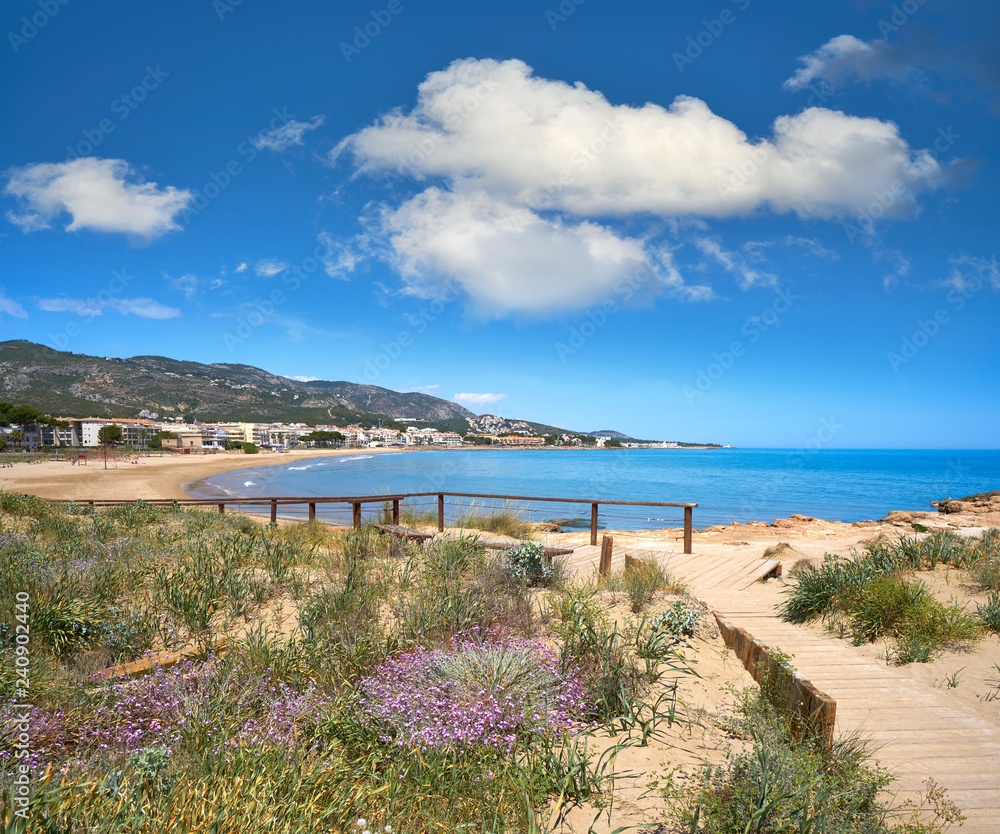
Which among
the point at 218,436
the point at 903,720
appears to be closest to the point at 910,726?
the point at 903,720

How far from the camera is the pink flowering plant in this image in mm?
3072

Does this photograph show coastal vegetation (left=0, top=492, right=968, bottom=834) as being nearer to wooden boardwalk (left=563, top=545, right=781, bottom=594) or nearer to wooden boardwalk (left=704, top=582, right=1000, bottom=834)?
wooden boardwalk (left=704, top=582, right=1000, bottom=834)

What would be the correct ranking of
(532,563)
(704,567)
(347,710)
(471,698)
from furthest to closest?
(704,567), (532,563), (471,698), (347,710)

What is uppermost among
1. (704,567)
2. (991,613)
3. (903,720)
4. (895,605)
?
(895,605)

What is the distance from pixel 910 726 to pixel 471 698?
3182mm

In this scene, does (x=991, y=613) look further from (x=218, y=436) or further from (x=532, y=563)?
(x=218, y=436)

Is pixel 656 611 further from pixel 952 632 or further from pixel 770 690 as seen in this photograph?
pixel 952 632

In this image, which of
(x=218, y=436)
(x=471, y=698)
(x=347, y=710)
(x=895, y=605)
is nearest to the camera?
(x=347, y=710)

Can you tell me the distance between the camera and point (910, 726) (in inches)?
144

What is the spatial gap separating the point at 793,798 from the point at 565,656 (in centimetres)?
183

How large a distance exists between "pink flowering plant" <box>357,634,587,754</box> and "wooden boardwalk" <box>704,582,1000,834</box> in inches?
80.2

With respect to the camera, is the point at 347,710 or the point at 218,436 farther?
the point at 218,436

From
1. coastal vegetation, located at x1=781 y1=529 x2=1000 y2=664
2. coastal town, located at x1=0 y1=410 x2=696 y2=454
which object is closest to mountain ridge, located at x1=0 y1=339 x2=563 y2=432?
coastal town, located at x1=0 y1=410 x2=696 y2=454

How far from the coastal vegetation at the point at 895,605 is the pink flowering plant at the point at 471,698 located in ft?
11.5
